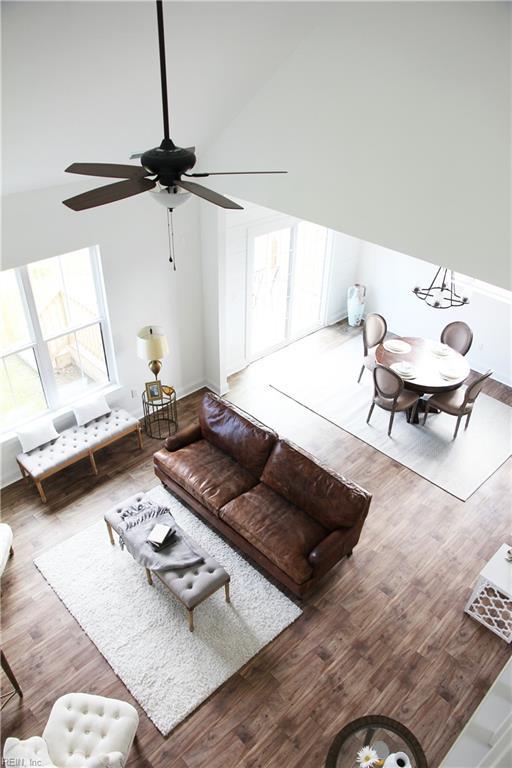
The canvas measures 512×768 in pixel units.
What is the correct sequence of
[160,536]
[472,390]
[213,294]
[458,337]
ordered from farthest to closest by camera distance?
[458,337] → [213,294] → [472,390] → [160,536]

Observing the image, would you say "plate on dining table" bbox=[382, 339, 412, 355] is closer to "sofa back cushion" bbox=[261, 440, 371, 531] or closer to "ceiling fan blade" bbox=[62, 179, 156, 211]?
"sofa back cushion" bbox=[261, 440, 371, 531]

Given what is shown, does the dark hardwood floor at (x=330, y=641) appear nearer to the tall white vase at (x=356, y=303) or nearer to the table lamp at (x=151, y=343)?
the table lamp at (x=151, y=343)

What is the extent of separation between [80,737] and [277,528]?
212 cm

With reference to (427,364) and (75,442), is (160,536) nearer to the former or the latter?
(75,442)

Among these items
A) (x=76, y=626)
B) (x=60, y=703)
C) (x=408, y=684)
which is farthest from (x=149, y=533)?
(x=408, y=684)

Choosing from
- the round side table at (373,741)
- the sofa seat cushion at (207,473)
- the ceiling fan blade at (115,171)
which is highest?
the ceiling fan blade at (115,171)

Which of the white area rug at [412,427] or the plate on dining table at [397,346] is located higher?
the plate on dining table at [397,346]

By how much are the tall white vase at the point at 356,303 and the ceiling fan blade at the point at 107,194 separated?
6.25 m

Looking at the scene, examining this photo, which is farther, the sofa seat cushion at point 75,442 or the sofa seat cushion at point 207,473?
the sofa seat cushion at point 75,442

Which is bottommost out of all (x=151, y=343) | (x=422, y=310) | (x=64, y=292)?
(x=422, y=310)

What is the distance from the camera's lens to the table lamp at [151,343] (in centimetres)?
606

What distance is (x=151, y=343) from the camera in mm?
6051

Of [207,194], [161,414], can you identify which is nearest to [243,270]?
[161,414]

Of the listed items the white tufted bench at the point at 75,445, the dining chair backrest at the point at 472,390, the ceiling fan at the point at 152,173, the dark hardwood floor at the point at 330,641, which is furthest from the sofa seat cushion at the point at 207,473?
the ceiling fan at the point at 152,173
